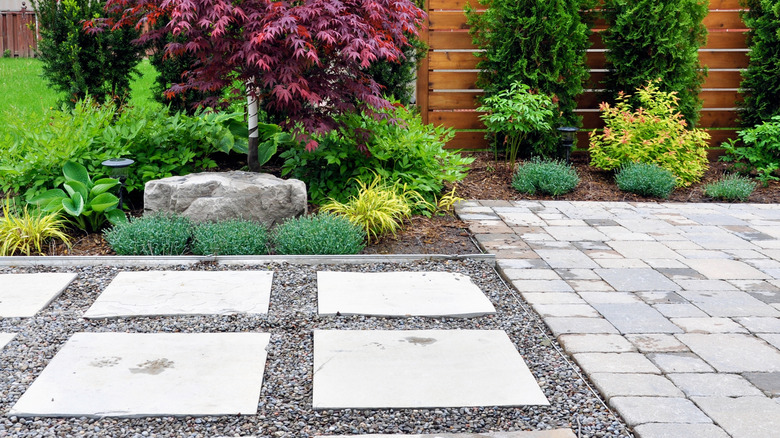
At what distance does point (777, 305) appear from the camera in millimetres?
3742

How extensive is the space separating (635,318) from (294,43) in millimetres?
2638

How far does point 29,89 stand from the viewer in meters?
11.6

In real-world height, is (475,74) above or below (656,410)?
above

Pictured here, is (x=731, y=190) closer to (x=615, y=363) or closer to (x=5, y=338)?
(x=615, y=363)

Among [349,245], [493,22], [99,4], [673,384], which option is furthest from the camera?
[493,22]

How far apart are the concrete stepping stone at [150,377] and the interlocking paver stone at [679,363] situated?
65.6 inches

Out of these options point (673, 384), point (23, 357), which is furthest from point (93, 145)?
point (673, 384)

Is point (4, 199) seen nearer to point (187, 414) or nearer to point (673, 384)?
point (187, 414)

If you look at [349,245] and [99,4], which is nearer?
[349,245]

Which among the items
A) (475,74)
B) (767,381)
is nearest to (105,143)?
(475,74)

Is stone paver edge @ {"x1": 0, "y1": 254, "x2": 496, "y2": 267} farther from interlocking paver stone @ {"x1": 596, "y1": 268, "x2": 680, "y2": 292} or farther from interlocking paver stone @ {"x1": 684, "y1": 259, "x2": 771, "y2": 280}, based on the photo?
interlocking paver stone @ {"x1": 684, "y1": 259, "x2": 771, "y2": 280}

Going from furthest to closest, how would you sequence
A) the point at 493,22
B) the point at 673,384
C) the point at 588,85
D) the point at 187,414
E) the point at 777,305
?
the point at 588,85 → the point at 493,22 → the point at 777,305 → the point at 673,384 → the point at 187,414

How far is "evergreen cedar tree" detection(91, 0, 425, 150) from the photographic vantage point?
182 inches

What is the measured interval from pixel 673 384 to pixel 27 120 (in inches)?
201
